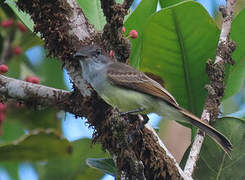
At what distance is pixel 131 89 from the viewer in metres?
3.93

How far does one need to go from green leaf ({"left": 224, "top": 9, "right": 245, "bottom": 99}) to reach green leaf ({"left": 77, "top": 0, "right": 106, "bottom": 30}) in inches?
41.8

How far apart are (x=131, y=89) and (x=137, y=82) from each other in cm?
8

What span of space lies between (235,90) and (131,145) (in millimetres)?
1178

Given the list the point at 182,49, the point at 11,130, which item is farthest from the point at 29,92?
the point at 11,130

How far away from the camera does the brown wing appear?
3814mm

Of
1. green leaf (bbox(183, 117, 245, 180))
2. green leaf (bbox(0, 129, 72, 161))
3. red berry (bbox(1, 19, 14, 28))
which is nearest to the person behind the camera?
green leaf (bbox(183, 117, 245, 180))

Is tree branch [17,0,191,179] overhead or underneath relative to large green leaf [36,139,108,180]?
overhead

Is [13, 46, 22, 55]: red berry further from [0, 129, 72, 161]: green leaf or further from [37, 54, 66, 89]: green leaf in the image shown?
[0, 129, 72, 161]: green leaf

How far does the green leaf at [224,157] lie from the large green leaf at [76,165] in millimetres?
981

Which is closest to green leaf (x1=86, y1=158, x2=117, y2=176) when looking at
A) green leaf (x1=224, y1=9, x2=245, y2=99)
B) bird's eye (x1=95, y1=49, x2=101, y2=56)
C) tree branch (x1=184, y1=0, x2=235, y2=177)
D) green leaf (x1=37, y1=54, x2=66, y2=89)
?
tree branch (x1=184, y1=0, x2=235, y2=177)

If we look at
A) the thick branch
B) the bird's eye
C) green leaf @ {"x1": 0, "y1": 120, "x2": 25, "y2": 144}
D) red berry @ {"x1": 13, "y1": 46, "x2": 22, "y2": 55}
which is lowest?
green leaf @ {"x1": 0, "y1": 120, "x2": 25, "y2": 144}

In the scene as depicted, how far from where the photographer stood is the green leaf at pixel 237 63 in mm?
3928

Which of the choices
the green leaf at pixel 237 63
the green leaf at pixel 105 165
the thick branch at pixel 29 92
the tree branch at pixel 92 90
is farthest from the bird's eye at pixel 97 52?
the green leaf at pixel 237 63

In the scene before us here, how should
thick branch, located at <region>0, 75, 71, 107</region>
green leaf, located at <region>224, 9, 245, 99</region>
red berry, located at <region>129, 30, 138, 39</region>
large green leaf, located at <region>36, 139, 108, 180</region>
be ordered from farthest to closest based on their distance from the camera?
large green leaf, located at <region>36, 139, 108, 180</region>
green leaf, located at <region>224, 9, 245, 99</region>
red berry, located at <region>129, 30, 138, 39</region>
thick branch, located at <region>0, 75, 71, 107</region>
